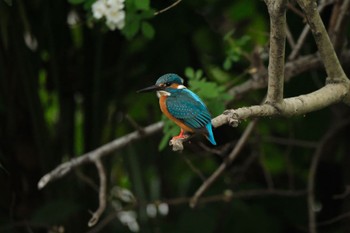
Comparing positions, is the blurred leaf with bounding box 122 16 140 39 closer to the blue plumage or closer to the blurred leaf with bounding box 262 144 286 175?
the blue plumage

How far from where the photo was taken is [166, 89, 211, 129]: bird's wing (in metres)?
2.98

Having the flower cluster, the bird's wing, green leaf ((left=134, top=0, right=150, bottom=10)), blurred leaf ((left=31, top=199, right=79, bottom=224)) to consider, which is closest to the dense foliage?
blurred leaf ((left=31, top=199, right=79, bottom=224))

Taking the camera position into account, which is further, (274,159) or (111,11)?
(274,159)

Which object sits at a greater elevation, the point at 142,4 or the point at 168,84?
the point at 142,4

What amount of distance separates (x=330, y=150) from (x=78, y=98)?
174 cm

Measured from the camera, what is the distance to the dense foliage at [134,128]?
4688 mm

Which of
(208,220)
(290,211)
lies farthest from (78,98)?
(290,211)

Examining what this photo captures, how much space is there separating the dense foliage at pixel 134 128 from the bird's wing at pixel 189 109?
1.34 metres

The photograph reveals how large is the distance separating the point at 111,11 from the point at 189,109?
71cm

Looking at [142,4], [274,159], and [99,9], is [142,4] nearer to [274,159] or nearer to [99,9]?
[99,9]

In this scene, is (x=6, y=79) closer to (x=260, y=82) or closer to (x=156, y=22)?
(x=156, y=22)

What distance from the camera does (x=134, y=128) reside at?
202 inches

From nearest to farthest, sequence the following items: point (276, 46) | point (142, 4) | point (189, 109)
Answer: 1. point (276, 46)
2. point (189, 109)
3. point (142, 4)

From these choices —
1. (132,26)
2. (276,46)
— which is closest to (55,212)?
(132,26)
